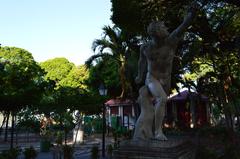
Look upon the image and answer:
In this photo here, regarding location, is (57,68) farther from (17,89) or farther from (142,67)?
(142,67)

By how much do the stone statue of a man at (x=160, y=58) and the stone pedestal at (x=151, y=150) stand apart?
0.33 metres

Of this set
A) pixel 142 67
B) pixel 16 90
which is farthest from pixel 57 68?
pixel 142 67

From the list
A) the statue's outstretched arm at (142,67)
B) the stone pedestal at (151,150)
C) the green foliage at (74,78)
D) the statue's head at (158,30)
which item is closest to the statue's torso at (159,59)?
the statue's head at (158,30)

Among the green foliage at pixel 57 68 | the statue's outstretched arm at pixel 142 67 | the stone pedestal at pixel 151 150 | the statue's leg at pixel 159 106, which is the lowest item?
the stone pedestal at pixel 151 150

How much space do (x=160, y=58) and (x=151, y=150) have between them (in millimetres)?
1980

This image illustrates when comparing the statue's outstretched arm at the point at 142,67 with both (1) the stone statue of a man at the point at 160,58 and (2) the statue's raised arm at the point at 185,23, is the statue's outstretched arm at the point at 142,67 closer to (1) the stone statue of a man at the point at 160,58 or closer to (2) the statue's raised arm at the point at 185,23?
(1) the stone statue of a man at the point at 160,58

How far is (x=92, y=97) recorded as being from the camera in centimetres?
2166

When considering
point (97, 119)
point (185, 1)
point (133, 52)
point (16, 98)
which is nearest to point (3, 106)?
point (16, 98)

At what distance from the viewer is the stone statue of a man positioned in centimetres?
748

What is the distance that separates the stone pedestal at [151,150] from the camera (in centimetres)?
686

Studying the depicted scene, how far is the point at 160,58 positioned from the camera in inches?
305

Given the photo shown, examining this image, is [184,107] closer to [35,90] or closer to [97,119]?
[97,119]

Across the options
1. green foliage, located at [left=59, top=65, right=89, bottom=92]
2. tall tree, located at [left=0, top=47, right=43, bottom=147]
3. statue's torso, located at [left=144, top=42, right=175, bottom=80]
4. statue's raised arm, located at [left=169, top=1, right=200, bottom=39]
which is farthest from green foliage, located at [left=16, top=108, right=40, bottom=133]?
green foliage, located at [left=59, top=65, right=89, bottom=92]

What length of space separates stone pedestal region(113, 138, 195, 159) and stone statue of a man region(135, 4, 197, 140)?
33 cm
